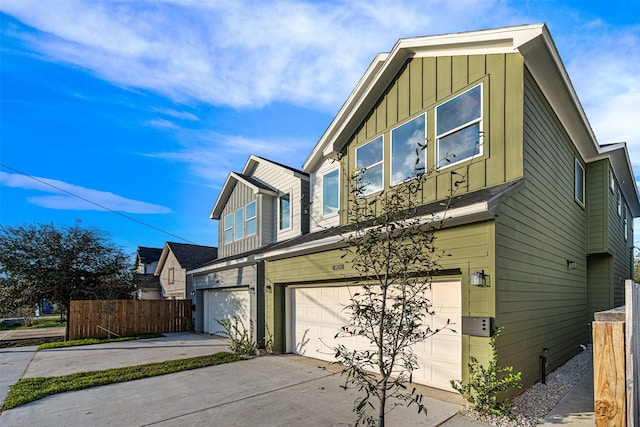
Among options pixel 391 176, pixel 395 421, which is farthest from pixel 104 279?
pixel 395 421

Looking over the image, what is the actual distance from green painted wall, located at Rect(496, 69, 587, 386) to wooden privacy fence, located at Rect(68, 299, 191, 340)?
14017 millimetres

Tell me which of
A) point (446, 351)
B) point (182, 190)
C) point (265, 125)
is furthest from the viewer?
point (182, 190)

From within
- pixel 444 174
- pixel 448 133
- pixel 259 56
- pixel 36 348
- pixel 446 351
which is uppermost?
pixel 259 56

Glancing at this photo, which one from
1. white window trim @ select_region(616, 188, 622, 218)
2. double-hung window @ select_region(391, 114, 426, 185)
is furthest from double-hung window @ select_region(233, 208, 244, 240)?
white window trim @ select_region(616, 188, 622, 218)

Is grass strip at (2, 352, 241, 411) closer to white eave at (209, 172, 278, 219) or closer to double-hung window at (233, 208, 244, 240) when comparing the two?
white eave at (209, 172, 278, 219)

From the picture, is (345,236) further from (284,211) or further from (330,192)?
(284,211)

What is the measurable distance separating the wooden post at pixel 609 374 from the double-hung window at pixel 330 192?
7.41 meters

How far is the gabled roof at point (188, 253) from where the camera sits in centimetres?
1995

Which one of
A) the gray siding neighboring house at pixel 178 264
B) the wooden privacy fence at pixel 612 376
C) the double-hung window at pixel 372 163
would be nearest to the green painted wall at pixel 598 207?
the double-hung window at pixel 372 163

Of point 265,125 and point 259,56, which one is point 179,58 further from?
point 265,125

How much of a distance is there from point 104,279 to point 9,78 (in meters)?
7.96

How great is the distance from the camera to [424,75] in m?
7.41

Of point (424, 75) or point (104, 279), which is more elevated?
point (424, 75)

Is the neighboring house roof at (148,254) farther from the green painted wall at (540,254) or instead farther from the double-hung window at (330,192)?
the green painted wall at (540,254)
